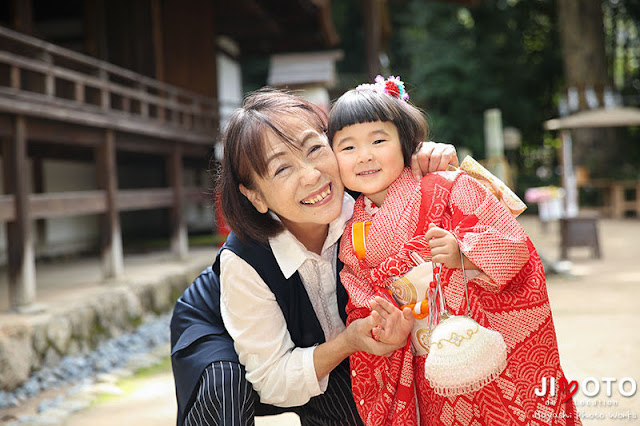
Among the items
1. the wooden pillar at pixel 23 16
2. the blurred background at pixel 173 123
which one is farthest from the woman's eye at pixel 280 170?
the wooden pillar at pixel 23 16

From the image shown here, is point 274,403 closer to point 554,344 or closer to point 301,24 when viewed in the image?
point 554,344

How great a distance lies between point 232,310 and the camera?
81.6 inches

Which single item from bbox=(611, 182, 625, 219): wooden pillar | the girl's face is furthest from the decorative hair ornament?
bbox=(611, 182, 625, 219): wooden pillar

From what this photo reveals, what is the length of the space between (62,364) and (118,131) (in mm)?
2947

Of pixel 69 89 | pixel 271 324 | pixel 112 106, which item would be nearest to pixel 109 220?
pixel 112 106

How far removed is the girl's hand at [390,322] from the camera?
176cm

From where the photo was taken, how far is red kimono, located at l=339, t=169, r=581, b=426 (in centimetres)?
181

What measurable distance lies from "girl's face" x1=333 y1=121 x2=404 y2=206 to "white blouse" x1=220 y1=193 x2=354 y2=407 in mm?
326

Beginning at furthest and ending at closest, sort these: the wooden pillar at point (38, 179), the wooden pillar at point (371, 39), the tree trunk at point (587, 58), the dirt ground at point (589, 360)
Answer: the tree trunk at point (587, 58), the wooden pillar at point (371, 39), the wooden pillar at point (38, 179), the dirt ground at point (589, 360)

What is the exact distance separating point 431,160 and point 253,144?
61 centimetres

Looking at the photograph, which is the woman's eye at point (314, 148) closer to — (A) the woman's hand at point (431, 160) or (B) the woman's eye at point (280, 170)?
(B) the woman's eye at point (280, 170)

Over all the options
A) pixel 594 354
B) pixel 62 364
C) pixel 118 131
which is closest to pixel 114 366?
pixel 62 364

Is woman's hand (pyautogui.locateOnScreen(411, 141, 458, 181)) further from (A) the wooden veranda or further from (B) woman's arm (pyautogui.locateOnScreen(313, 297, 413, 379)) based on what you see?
(A) the wooden veranda

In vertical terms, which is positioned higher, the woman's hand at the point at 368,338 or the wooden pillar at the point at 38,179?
the wooden pillar at the point at 38,179
